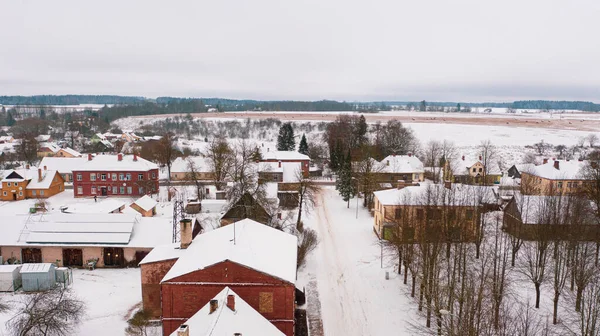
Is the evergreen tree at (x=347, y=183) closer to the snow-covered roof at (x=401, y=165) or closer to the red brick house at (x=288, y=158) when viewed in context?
Answer: the snow-covered roof at (x=401, y=165)

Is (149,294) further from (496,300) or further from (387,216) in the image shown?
(387,216)

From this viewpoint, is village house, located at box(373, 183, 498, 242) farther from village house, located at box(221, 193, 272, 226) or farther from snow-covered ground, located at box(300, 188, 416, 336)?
village house, located at box(221, 193, 272, 226)

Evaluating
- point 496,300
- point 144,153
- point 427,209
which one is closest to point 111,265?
point 427,209

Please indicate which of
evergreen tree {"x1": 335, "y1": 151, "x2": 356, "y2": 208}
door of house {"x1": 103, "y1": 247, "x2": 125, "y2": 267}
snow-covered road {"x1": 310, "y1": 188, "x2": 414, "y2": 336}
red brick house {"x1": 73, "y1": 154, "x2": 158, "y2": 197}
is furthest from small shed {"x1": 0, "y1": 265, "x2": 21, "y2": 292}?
evergreen tree {"x1": 335, "y1": 151, "x2": 356, "y2": 208}

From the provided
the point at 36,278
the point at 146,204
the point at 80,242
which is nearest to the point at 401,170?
the point at 146,204

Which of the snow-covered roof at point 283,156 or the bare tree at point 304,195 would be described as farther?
the snow-covered roof at point 283,156

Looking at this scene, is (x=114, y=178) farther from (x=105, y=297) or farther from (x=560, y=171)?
(x=560, y=171)

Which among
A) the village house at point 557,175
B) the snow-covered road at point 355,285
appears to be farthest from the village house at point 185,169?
the village house at point 557,175
